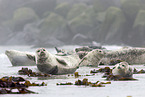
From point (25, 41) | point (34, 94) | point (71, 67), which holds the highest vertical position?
point (25, 41)

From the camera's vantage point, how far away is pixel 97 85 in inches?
333

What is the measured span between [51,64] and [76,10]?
241ft

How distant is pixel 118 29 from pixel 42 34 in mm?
19640

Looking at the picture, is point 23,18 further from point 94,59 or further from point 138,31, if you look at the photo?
point 94,59

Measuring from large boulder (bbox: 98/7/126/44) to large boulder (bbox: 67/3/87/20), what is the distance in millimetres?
12095

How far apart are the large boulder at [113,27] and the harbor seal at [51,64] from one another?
5544cm

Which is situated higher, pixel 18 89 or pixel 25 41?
pixel 25 41

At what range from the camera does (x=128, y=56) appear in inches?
642

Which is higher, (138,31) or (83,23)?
(83,23)

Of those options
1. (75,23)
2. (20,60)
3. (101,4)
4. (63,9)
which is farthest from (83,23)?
(20,60)

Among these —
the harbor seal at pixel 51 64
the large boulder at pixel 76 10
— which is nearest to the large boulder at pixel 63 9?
the large boulder at pixel 76 10

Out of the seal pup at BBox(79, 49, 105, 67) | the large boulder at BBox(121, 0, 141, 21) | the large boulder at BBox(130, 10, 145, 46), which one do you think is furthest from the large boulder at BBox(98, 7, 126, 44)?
the seal pup at BBox(79, 49, 105, 67)

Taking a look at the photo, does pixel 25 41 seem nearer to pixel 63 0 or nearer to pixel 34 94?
pixel 63 0

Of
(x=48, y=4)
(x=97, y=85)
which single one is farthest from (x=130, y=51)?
(x=48, y=4)
